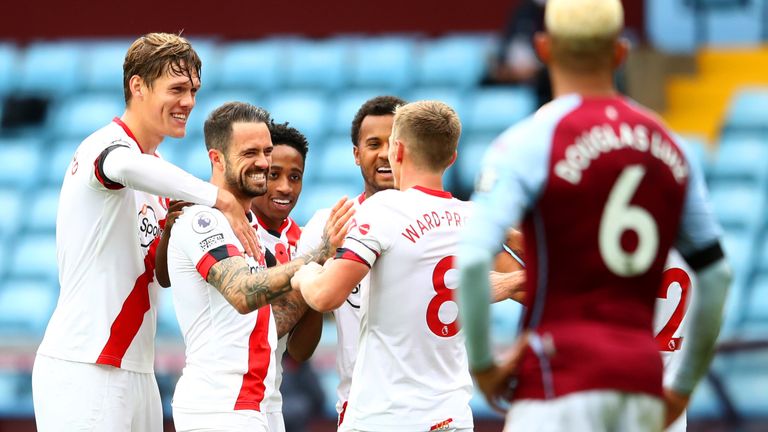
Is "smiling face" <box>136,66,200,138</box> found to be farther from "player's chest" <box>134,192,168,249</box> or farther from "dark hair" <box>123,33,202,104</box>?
"player's chest" <box>134,192,168,249</box>

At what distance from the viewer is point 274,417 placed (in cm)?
586

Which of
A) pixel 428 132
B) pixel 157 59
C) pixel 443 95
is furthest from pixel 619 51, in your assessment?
pixel 443 95

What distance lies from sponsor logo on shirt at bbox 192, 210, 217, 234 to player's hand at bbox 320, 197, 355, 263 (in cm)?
47

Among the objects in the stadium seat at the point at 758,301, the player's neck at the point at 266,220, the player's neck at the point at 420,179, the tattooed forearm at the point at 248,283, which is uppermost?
the player's neck at the point at 420,179

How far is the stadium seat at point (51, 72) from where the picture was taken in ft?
50.3

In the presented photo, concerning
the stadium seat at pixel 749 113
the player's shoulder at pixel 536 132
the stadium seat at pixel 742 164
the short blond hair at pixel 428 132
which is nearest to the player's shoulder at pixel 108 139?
the short blond hair at pixel 428 132

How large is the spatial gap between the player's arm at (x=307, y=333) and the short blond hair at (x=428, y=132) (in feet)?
4.33

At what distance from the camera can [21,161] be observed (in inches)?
571

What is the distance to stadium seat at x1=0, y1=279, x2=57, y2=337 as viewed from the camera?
12.5 metres

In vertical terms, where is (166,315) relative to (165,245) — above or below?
below

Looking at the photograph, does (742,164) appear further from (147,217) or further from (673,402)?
(673,402)

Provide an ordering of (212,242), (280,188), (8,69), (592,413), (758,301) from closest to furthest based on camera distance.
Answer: (592,413) → (212,242) → (280,188) → (758,301) → (8,69)

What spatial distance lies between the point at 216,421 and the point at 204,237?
2.43 ft

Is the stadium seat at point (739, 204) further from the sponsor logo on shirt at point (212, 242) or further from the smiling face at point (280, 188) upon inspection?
the sponsor logo on shirt at point (212, 242)
